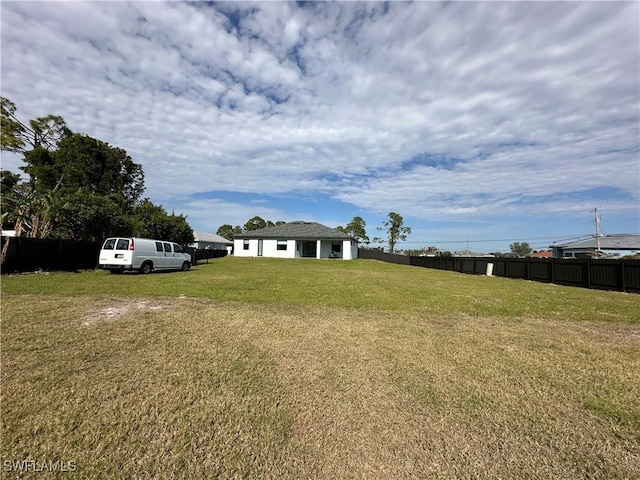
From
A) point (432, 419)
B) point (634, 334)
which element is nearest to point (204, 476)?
point (432, 419)

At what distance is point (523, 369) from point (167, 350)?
481 cm

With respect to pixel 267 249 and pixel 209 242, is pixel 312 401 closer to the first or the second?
pixel 267 249

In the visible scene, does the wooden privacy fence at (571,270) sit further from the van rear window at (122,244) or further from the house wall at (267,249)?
the van rear window at (122,244)

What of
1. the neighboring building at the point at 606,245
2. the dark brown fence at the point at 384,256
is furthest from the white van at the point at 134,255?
the neighboring building at the point at 606,245

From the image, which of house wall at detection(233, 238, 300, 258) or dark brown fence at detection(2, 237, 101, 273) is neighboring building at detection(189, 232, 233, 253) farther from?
dark brown fence at detection(2, 237, 101, 273)

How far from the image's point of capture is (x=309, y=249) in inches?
1510

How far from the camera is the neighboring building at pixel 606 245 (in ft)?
137

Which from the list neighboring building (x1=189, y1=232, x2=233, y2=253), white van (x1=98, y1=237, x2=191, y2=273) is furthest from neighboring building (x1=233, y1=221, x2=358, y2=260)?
neighboring building (x1=189, y1=232, x2=233, y2=253)

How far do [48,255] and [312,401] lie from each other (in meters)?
16.2

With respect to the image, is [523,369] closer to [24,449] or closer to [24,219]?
[24,449]

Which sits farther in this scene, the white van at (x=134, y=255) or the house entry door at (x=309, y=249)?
the house entry door at (x=309, y=249)

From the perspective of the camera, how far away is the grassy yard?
7.50 feet

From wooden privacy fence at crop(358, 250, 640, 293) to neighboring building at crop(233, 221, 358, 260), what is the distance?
1628 cm

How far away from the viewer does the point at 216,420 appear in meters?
2.72
